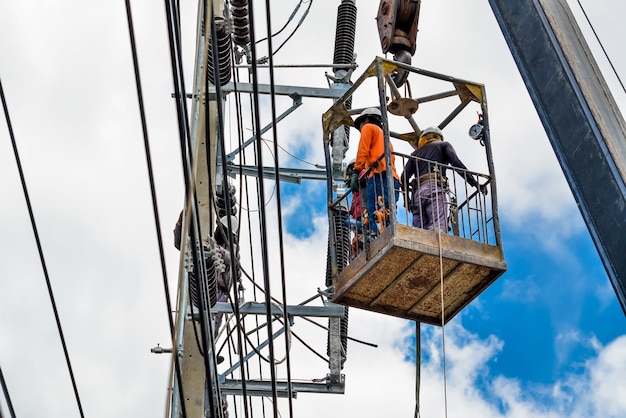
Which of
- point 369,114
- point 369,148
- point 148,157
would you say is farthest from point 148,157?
point 369,114

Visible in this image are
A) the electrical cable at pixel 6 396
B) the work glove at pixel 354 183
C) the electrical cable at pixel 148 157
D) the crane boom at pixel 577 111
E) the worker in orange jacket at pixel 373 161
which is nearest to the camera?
the electrical cable at pixel 148 157

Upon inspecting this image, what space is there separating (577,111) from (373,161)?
2846 mm

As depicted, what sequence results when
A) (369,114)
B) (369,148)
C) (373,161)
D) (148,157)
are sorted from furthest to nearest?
(369,114) → (369,148) → (373,161) → (148,157)

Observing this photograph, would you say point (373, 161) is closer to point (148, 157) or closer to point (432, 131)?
point (432, 131)

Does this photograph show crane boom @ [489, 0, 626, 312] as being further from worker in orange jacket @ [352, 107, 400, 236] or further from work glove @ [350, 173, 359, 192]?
work glove @ [350, 173, 359, 192]

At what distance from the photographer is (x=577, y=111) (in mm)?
8586

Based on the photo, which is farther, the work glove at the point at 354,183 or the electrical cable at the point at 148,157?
the work glove at the point at 354,183

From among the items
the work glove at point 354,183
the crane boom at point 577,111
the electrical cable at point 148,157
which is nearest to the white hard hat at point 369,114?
the work glove at point 354,183

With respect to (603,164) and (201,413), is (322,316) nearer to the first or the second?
(201,413)

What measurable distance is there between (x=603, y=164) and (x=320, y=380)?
5.10 m

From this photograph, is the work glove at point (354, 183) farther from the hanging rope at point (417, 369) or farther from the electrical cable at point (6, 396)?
the electrical cable at point (6, 396)

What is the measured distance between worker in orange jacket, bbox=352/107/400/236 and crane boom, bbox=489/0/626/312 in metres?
1.76

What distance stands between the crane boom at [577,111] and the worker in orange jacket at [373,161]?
1.76m

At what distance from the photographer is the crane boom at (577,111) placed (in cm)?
810
